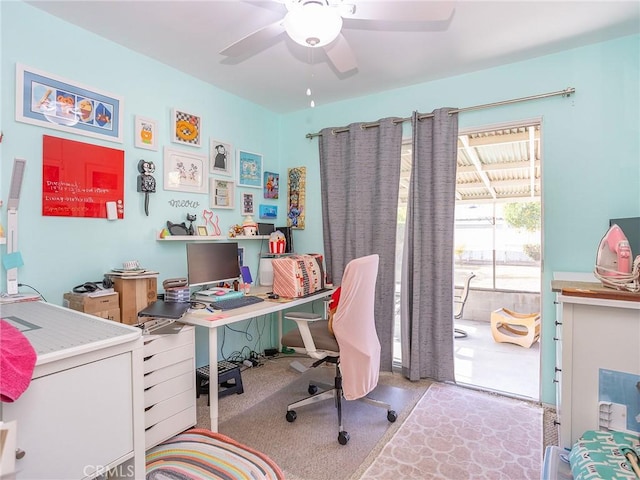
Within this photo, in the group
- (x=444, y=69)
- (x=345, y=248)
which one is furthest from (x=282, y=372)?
(x=444, y=69)

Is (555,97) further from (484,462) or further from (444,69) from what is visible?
(484,462)

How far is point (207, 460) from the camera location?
1.80 metres

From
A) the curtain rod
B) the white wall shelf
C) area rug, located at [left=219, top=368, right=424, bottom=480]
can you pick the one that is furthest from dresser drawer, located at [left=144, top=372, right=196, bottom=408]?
the curtain rod

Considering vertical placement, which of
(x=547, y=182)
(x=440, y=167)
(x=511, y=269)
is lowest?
(x=511, y=269)

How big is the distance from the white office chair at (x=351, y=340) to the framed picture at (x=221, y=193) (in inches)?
52.8

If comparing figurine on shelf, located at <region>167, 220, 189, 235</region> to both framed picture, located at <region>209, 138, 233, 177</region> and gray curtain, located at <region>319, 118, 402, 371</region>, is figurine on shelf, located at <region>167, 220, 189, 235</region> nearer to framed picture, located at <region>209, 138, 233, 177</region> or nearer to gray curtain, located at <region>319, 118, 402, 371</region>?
framed picture, located at <region>209, 138, 233, 177</region>

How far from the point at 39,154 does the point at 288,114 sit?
2.26 m

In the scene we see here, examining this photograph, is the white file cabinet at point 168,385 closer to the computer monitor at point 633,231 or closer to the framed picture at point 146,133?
the framed picture at point 146,133

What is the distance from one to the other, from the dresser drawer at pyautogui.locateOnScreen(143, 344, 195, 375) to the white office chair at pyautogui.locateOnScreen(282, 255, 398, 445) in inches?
23.7

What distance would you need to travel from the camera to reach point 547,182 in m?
2.45

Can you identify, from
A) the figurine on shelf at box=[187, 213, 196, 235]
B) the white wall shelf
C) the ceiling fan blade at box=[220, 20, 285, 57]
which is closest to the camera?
the ceiling fan blade at box=[220, 20, 285, 57]

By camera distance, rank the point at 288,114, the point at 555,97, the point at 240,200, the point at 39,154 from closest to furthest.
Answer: the point at 39,154
the point at 555,97
the point at 240,200
the point at 288,114

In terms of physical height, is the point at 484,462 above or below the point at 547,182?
below

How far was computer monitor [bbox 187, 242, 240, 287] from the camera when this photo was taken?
7.89 feet
